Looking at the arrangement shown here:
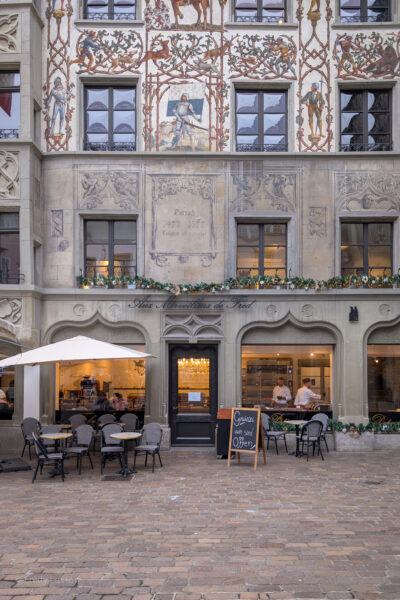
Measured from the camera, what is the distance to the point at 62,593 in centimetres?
593

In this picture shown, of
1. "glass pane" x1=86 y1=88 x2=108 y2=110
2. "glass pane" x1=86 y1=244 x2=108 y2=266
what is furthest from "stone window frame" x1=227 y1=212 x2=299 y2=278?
"glass pane" x1=86 y1=88 x2=108 y2=110

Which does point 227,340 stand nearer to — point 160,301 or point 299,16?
point 160,301

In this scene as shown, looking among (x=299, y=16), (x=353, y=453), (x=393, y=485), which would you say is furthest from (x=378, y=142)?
(x=393, y=485)

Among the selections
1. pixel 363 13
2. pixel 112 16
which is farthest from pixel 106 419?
pixel 363 13

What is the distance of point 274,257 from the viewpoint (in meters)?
15.6

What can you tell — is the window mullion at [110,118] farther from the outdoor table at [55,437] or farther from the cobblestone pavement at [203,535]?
the cobblestone pavement at [203,535]

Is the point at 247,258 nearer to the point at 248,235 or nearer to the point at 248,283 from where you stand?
the point at 248,235

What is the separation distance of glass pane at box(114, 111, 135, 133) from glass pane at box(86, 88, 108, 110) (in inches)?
19.4

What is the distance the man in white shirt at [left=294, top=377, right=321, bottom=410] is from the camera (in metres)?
15.3

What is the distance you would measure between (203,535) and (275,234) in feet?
32.0

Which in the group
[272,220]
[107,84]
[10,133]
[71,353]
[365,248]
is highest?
[107,84]

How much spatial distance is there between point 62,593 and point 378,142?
14.1m

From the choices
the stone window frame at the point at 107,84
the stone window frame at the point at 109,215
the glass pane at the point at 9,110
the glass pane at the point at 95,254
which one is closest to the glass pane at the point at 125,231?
the stone window frame at the point at 109,215

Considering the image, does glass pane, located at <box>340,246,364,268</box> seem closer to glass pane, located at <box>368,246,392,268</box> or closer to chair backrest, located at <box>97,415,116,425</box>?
glass pane, located at <box>368,246,392,268</box>
